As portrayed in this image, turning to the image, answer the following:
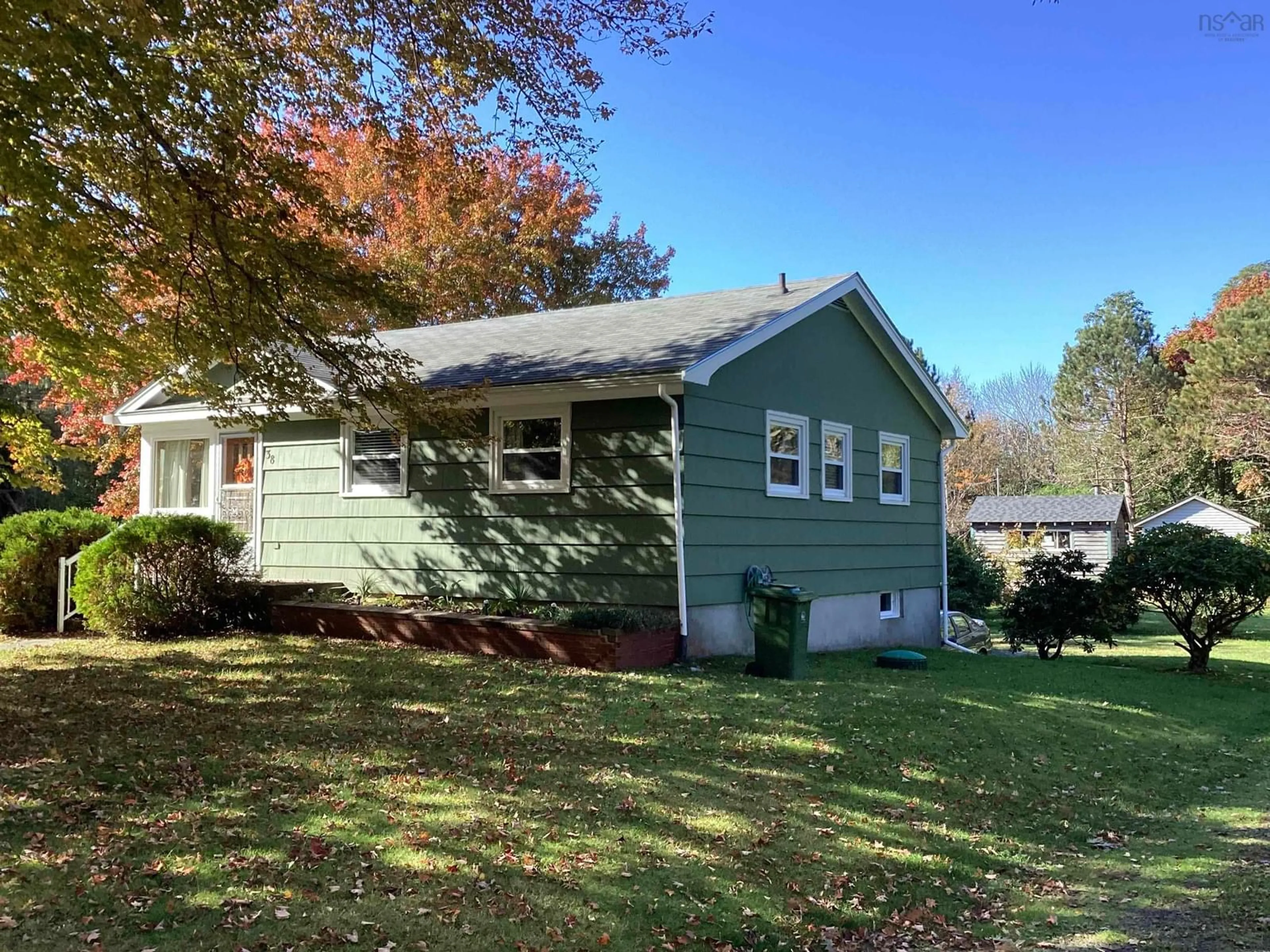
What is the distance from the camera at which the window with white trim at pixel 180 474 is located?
1526 centimetres

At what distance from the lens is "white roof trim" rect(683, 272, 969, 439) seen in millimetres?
10266

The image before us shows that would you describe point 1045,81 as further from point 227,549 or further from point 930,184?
point 227,549

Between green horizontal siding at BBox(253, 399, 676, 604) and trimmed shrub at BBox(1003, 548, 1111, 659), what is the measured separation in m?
7.84

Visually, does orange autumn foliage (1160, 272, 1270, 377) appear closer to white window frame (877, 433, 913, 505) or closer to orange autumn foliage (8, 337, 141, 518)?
white window frame (877, 433, 913, 505)

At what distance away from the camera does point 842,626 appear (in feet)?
45.2

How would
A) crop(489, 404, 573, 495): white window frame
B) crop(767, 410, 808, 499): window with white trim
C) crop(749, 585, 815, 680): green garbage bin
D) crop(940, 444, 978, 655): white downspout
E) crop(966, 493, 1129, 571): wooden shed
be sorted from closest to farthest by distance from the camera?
crop(749, 585, 815, 680): green garbage bin
crop(489, 404, 573, 495): white window frame
crop(767, 410, 808, 499): window with white trim
crop(940, 444, 978, 655): white downspout
crop(966, 493, 1129, 571): wooden shed

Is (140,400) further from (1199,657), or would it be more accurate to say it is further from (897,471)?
(1199,657)

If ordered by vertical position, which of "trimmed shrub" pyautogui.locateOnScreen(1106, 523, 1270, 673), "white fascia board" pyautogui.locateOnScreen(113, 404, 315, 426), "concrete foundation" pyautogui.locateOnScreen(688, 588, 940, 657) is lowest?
"concrete foundation" pyautogui.locateOnScreen(688, 588, 940, 657)

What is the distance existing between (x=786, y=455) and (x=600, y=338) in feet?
9.75

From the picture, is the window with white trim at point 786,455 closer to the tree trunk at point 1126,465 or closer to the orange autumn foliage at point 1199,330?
the tree trunk at point 1126,465

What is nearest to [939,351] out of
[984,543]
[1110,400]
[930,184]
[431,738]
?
[1110,400]

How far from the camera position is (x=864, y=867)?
16.9 feet

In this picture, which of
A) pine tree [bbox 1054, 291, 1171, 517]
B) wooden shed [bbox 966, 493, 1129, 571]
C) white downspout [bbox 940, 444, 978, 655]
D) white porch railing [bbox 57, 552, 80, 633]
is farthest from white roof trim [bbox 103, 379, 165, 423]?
pine tree [bbox 1054, 291, 1171, 517]

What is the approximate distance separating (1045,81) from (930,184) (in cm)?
901
